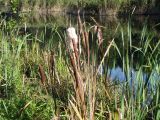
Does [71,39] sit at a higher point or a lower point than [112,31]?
higher

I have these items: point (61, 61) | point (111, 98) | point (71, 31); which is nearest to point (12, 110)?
point (111, 98)

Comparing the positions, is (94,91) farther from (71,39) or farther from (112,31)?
(112,31)

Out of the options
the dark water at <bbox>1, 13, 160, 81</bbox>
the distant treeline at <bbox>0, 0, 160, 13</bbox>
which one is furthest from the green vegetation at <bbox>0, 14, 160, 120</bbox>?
the distant treeline at <bbox>0, 0, 160, 13</bbox>

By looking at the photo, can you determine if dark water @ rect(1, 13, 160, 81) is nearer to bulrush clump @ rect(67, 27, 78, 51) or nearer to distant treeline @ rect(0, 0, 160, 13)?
bulrush clump @ rect(67, 27, 78, 51)

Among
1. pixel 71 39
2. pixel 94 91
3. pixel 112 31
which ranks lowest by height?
pixel 112 31

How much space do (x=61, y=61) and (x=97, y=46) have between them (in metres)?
3.18

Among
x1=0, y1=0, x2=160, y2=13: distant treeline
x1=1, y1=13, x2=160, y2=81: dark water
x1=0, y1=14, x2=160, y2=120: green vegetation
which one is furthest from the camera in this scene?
x1=0, y1=0, x2=160, y2=13: distant treeline

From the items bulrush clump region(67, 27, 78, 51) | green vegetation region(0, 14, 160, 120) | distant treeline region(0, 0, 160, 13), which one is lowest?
distant treeline region(0, 0, 160, 13)

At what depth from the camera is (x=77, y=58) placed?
9.96 feet

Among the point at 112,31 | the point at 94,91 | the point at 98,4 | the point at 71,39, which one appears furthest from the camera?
the point at 98,4

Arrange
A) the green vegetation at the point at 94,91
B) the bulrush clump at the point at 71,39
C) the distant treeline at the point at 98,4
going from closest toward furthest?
1. the bulrush clump at the point at 71,39
2. the green vegetation at the point at 94,91
3. the distant treeline at the point at 98,4

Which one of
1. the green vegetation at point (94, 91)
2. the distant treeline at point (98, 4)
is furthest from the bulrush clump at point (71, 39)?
the distant treeline at point (98, 4)

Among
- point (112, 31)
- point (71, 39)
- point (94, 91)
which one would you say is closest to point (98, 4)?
point (112, 31)

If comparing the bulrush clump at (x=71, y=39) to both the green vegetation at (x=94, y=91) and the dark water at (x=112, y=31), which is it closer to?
the green vegetation at (x=94, y=91)
